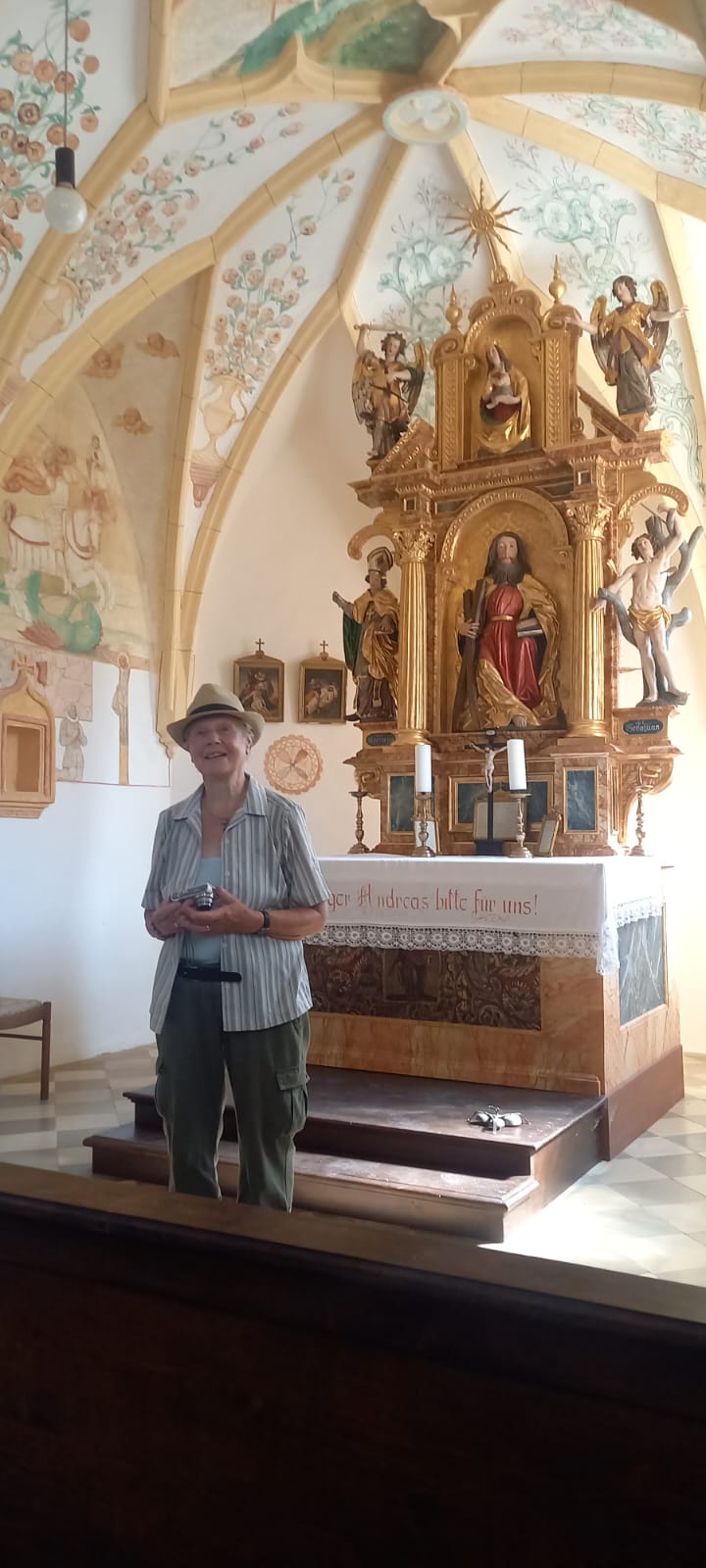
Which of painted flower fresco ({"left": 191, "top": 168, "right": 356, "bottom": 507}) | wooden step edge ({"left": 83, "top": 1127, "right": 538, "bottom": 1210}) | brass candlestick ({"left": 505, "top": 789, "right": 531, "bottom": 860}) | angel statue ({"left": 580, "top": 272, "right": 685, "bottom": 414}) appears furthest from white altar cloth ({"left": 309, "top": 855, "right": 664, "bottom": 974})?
painted flower fresco ({"left": 191, "top": 168, "right": 356, "bottom": 507})

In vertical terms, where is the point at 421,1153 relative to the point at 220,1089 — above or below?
below

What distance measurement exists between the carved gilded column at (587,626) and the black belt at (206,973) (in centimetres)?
438

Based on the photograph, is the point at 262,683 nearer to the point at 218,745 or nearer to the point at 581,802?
the point at 581,802

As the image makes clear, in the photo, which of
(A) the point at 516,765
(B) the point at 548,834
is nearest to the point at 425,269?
(A) the point at 516,765

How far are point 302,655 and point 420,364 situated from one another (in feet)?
10.0

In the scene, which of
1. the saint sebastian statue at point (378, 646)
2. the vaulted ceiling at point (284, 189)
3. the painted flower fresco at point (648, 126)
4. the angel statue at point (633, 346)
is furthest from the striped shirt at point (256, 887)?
the painted flower fresco at point (648, 126)

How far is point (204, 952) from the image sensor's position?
3.19m

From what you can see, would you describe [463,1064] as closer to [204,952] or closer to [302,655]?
[204,952]

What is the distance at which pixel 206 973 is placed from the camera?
315 centimetres

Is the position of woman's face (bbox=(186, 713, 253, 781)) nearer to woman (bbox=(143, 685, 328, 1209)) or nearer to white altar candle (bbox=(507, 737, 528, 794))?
woman (bbox=(143, 685, 328, 1209))

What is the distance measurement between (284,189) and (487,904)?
5962mm

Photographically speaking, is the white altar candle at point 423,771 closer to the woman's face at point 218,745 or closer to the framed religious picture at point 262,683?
the framed religious picture at point 262,683

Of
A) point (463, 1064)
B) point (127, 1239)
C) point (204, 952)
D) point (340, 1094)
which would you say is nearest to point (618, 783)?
point (463, 1064)

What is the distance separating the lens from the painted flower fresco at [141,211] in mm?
7762
